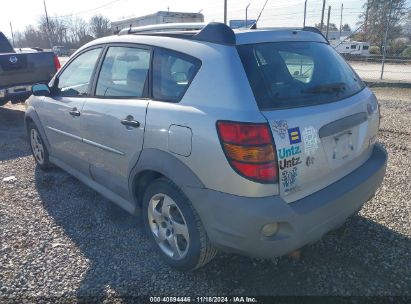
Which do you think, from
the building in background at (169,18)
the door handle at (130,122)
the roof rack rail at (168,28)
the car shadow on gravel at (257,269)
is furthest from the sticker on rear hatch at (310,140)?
the building in background at (169,18)

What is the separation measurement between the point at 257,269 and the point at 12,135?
6.38m

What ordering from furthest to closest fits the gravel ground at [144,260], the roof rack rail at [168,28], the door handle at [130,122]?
the roof rack rail at [168,28] < the door handle at [130,122] < the gravel ground at [144,260]

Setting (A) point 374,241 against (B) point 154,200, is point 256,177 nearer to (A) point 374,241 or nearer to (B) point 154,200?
(B) point 154,200

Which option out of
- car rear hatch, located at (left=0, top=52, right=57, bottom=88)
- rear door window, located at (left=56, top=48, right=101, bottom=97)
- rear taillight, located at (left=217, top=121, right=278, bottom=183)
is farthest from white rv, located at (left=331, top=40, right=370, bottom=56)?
rear taillight, located at (left=217, top=121, right=278, bottom=183)

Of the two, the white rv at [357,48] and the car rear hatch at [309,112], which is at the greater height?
the car rear hatch at [309,112]

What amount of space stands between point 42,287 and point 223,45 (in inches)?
88.1

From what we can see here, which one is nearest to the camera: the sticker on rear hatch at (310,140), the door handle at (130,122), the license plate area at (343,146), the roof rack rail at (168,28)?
the sticker on rear hatch at (310,140)

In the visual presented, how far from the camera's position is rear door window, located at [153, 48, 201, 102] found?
8.28 ft

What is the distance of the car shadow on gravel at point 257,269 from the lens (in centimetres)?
261

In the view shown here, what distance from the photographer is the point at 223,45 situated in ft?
7.88

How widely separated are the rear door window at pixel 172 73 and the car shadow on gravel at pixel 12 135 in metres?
4.16

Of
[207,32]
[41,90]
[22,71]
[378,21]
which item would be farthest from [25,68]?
[378,21]

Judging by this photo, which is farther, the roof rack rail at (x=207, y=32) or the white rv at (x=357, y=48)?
the white rv at (x=357, y=48)

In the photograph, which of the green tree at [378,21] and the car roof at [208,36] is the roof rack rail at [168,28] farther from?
the green tree at [378,21]
